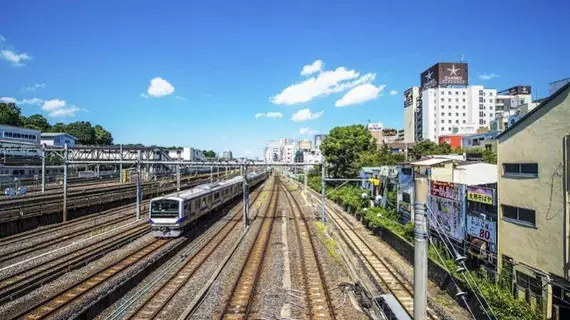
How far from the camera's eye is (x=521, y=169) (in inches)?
545

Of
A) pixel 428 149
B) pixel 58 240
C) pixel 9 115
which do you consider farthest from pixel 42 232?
pixel 9 115

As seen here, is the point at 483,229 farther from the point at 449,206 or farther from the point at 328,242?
the point at 328,242

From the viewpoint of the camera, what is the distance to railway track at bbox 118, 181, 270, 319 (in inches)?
494

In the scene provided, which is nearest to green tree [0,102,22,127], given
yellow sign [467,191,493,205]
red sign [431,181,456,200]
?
red sign [431,181,456,200]

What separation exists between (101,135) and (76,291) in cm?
10205

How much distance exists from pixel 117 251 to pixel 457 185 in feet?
61.6

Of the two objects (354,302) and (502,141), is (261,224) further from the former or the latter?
(502,141)

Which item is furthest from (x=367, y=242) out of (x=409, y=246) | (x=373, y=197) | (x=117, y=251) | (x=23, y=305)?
(x=23, y=305)

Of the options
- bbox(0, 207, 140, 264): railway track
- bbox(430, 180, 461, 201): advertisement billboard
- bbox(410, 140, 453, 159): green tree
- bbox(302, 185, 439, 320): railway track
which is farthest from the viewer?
bbox(410, 140, 453, 159): green tree

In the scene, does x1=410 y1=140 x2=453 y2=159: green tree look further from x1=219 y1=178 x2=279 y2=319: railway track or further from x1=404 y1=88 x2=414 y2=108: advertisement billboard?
x1=404 y1=88 x2=414 y2=108: advertisement billboard

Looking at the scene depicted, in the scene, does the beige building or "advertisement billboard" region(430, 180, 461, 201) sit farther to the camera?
"advertisement billboard" region(430, 180, 461, 201)

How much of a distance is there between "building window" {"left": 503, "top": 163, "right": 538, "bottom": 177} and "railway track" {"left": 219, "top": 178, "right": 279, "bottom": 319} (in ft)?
37.9

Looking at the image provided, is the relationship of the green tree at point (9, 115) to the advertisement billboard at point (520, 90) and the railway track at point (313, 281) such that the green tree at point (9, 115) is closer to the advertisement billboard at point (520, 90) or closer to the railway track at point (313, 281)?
the railway track at point (313, 281)

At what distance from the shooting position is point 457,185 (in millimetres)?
18203
